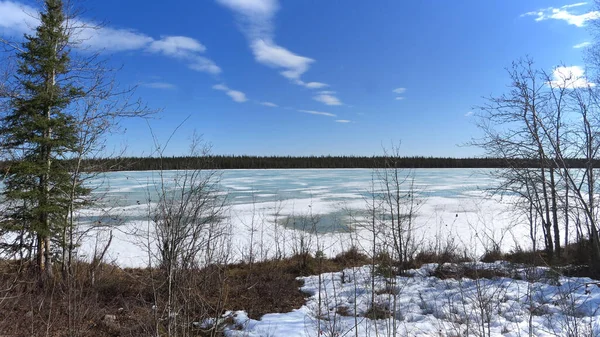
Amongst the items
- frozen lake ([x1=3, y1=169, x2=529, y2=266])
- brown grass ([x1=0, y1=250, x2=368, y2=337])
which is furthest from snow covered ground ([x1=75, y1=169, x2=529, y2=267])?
brown grass ([x1=0, y1=250, x2=368, y2=337])

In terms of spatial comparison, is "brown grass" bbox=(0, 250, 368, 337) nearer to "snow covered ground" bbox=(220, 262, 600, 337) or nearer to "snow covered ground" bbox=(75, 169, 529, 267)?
"snow covered ground" bbox=(220, 262, 600, 337)

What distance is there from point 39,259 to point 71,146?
263 cm

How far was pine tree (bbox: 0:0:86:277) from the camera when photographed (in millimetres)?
6961

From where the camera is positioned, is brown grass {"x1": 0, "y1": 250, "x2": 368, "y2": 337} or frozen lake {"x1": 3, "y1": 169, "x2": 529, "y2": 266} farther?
frozen lake {"x1": 3, "y1": 169, "x2": 529, "y2": 266}

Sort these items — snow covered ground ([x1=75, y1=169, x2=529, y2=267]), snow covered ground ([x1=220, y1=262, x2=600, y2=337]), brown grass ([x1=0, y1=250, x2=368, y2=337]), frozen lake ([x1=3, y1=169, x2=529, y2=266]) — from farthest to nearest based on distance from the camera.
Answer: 1. snow covered ground ([x1=75, y1=169, x2=529, y2=267])
2. frozen lake ([x1=3, y1=169, x2=529, y2=266])
3. snow covered ground ([x1=220, y1=262, x2=600, y2=337])
4. brown grass ([x1=0, y1=250, x2=368, y2=337])

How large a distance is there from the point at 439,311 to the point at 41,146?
29.5ft

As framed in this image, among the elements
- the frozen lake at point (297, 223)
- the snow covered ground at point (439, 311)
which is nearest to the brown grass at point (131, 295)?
the snow covered ground at point (439, 311)

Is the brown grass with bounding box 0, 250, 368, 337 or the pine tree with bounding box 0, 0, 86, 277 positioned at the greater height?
the pine tree with bounding box 0, 0, 86, 277

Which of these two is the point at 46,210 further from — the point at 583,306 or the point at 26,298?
the point at 583,306

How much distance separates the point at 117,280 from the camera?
7207 millimetres

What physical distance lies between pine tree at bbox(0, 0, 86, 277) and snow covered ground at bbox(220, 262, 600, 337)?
4831 millimetres

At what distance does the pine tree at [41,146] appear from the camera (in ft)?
22.8

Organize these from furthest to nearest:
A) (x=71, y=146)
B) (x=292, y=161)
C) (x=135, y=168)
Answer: (x=292, y=161) < (x=135, y=168) < (x=71, y=146)

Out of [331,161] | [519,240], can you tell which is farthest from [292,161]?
[519,240]
